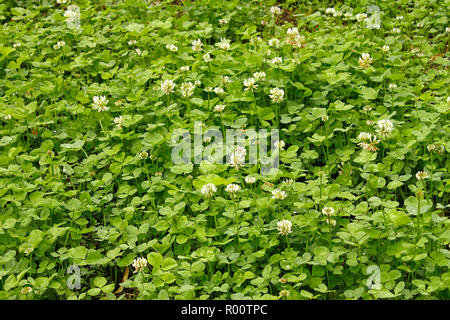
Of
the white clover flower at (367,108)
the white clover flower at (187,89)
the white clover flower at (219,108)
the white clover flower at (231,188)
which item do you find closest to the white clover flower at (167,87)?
the white clover flower at (187,89)

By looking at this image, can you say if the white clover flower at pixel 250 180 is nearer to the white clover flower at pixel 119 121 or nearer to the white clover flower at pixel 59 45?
the white clover flower at pixel 119 121

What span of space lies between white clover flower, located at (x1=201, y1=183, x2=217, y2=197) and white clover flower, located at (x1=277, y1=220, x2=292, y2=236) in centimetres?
43

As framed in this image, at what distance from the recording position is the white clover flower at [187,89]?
4221mm

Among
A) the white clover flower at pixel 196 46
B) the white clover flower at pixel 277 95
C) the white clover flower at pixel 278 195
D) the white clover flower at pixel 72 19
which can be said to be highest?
the white clover flower at pixel 72 19

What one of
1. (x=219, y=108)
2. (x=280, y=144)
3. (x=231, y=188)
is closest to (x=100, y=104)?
(x=219, y=108)

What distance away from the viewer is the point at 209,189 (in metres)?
3.33

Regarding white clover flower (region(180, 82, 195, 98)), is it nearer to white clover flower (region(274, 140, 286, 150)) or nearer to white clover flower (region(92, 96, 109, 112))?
white clover flower (region(92, 96, 109, 112))

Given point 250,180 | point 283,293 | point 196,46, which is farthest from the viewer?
point 196,46

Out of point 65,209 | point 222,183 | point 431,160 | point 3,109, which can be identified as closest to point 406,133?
point 431,160

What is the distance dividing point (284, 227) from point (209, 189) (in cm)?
49

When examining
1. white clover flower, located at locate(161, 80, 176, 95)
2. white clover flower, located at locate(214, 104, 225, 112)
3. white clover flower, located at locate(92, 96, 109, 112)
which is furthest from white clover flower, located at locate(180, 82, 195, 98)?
white clover flower, located at locate(92, 96, 109, 112)

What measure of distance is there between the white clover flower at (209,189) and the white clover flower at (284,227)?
43cm

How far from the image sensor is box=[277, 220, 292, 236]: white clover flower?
10.4 feet

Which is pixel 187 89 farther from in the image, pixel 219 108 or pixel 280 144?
pixel 280 144
